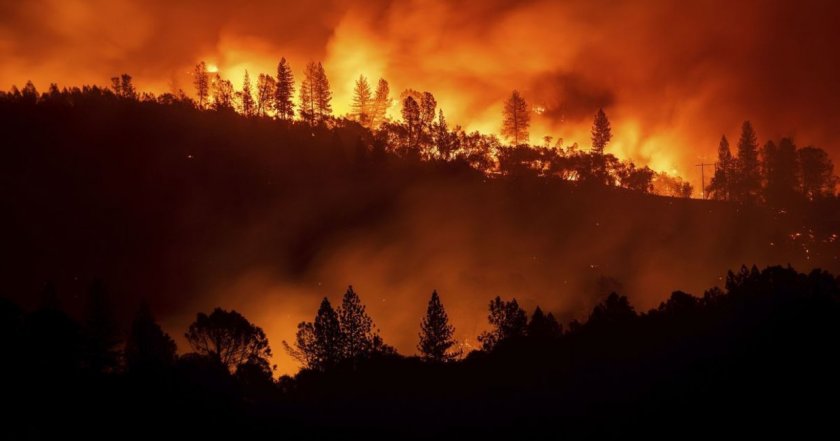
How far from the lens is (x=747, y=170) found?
530 ft

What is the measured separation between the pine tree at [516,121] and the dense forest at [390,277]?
1088mm

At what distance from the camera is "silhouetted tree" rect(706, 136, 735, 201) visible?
15888 centimetres

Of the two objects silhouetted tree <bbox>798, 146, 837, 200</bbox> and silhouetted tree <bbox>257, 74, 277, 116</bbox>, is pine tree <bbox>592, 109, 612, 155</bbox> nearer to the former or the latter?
silhouetted tree <bbox>798, 146, 837, 200</bbox>

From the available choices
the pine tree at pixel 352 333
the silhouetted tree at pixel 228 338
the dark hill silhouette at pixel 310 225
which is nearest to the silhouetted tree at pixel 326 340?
the pine tree at pixel 352 333

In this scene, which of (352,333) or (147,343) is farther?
(352,333)

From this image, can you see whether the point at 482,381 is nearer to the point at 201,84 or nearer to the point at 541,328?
the point at 541,328

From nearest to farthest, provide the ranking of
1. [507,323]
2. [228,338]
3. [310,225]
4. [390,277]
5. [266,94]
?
[228,338] → [507,323] → [390,277] → [310,225] → [266,94]

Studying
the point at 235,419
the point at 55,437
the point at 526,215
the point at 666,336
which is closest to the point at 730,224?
the point at 526,215

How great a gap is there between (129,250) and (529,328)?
70.7 metres

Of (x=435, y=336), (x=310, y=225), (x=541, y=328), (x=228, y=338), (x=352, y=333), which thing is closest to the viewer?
(x=541, y=328)

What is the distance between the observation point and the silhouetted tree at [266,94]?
152m

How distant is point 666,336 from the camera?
2256 inches

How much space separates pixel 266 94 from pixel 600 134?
85.4m

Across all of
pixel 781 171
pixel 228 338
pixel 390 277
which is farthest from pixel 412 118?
pixel 228 338
